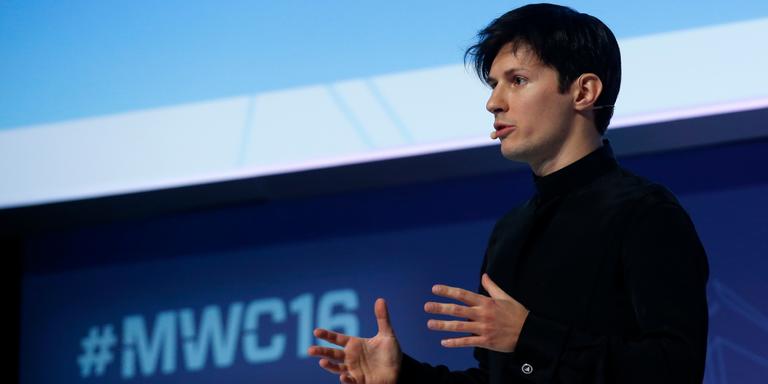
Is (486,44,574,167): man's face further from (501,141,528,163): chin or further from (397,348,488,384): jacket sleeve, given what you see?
(397,348,488,384): jacket sleeve

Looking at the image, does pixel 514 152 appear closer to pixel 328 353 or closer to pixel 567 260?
pixel 567 260

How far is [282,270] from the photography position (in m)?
2.64

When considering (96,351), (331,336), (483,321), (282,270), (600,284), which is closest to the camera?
(483,321)

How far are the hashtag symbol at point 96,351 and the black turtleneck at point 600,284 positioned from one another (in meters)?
1.59

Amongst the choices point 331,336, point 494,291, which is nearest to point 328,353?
point 331,336

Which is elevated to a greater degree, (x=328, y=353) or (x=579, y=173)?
(x=579, y=173)

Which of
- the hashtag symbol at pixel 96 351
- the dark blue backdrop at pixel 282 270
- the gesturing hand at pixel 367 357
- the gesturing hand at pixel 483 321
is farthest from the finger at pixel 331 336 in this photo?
the hashtag symbol at pixel 96 351

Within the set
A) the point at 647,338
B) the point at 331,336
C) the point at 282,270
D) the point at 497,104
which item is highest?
the point at 282,270

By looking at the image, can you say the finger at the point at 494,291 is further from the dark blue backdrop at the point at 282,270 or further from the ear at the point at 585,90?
the dark blue backdrop at the point at 282,270

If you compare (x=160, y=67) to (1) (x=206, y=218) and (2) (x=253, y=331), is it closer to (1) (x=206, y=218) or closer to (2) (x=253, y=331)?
(1) (x=206, y=218)

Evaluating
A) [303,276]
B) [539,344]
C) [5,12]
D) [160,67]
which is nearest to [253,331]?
[303,276]

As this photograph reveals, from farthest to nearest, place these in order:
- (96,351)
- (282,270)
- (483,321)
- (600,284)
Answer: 1. (96,351)
2. (282,270)
3. (600,284)
4. (483,321)

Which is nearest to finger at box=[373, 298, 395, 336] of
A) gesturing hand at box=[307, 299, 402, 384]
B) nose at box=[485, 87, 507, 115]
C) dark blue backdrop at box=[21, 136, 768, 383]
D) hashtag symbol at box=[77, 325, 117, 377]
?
gesturing hand at box=[307, 299, 402, 384]

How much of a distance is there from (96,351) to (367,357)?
1614mm
